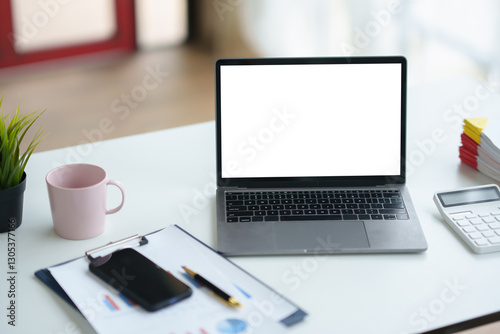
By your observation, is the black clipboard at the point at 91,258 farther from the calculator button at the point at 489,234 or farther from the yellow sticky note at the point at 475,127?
the yellow sticky note at the point at 475,127

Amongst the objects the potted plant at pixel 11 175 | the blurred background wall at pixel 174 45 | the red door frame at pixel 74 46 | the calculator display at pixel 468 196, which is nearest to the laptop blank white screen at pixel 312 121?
the calculator display at pixel 468 196

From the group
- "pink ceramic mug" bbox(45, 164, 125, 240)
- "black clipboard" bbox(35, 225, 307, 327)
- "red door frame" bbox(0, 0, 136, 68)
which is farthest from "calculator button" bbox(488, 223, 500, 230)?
"red door frame" bbox(0, 0, 136, 68)

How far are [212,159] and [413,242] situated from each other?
50 centimetres

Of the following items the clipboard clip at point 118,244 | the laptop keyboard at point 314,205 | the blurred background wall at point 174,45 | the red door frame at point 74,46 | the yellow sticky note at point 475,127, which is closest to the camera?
the clipboard clip at point 118,244

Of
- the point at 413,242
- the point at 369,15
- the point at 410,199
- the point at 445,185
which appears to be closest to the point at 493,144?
the point at 445,185

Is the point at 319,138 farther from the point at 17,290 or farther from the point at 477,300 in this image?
the point at 17,290

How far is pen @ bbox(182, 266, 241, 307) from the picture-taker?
0.98 m

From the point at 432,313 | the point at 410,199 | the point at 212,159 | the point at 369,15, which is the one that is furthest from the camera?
the point at 369,15

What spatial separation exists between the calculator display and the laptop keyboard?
0.28ft

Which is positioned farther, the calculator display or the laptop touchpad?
the calculator display

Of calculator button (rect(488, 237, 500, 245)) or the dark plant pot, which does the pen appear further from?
calculator button (rect(488, 237, 500, 245))

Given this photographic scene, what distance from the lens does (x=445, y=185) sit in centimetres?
135

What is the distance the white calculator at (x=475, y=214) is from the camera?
114 centimetres

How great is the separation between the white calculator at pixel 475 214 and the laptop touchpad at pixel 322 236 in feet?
0.58
